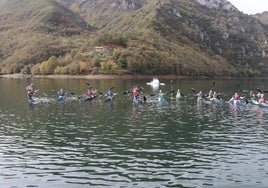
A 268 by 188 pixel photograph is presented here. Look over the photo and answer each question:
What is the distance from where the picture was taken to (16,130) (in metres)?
54.2

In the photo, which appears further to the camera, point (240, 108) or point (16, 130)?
point (240, 108)

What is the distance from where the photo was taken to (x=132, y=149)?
141 feet

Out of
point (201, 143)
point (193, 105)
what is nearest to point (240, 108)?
point (193, 105)

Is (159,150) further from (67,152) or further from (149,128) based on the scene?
(149,128)

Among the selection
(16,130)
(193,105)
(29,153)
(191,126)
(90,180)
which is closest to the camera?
(90,180)

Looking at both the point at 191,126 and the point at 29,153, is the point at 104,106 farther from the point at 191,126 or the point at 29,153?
the point at 29,153

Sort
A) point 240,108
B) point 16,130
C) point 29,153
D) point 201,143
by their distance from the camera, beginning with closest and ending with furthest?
point 29,153, point 201,143, point 16,130, point 240,108

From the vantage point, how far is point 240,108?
82.9m

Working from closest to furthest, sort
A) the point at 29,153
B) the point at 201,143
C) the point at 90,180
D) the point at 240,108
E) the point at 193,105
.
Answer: the point at 90,180, the point at 29,153, the point at 201,143, the point at 240,108, the point at 193,105

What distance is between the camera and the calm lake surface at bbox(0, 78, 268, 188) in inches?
1298

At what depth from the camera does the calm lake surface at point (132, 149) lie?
3297 cm

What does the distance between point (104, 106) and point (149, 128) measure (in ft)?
96.4

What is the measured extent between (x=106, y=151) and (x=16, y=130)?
17735mm

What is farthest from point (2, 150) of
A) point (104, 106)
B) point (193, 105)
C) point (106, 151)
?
point (193, 105)
